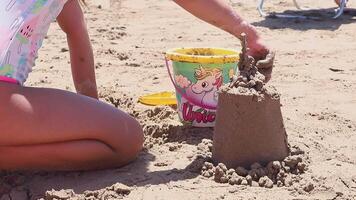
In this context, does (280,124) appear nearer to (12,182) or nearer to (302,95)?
(12,182)

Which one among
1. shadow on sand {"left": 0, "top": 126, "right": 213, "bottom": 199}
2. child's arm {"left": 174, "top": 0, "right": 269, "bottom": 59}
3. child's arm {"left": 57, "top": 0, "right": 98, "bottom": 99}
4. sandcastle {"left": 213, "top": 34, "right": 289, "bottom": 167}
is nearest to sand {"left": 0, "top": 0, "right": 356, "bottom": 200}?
shadow on sand {"left": 0, "top": 126, "right": 213, "bottom": 199}

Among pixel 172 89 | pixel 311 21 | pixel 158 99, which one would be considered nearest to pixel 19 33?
pixel 158 99

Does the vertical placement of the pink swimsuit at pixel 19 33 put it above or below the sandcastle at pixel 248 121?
above

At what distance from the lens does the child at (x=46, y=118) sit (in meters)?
1.95

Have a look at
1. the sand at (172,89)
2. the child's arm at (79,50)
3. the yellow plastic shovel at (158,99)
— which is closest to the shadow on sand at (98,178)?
the sand at (172,89)

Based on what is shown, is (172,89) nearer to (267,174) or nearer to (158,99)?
(158,99)

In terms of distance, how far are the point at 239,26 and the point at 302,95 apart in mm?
1031

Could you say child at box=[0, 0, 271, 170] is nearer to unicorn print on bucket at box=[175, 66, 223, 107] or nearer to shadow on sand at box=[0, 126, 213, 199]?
shadow on sand at box=[0, 126, 213, 199]

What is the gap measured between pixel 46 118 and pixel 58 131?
0.19 ft

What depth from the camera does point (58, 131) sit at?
1972 mm

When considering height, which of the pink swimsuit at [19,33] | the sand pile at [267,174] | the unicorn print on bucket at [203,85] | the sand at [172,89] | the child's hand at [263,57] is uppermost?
the pink swimsuit at [19,33]

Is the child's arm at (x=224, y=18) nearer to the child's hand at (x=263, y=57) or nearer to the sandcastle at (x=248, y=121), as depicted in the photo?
the child's hand at (x=263, y=57)

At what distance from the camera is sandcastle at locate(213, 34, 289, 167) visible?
6.45ft

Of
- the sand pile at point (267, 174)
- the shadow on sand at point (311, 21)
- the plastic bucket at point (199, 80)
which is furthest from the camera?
the shadow on sand at point (311, 21)
